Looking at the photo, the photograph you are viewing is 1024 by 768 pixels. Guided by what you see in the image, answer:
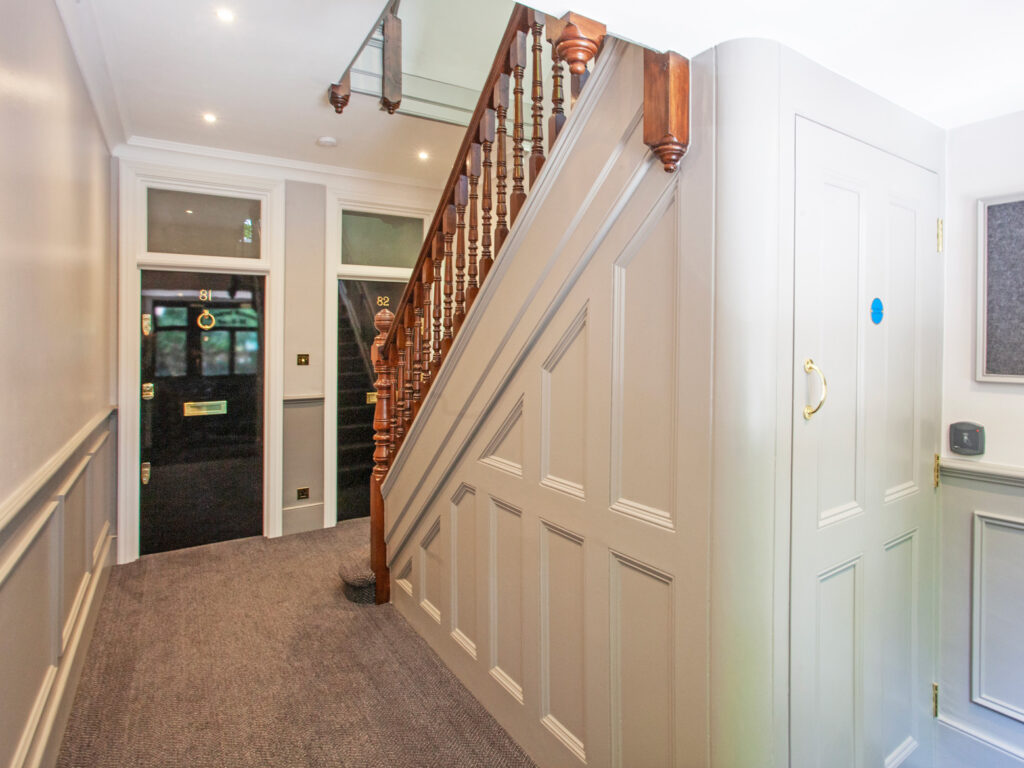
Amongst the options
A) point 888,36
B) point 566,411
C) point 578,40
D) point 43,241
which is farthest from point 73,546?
point 888,36

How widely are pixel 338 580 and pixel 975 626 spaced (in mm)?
2834

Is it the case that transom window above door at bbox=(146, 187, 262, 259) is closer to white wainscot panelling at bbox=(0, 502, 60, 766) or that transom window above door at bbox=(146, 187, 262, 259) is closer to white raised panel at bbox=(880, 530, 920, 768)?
white wainscot panelling at bbox=(0, 502, 60, 766)

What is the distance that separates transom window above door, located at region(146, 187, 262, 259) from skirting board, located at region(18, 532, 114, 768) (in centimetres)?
→ 196

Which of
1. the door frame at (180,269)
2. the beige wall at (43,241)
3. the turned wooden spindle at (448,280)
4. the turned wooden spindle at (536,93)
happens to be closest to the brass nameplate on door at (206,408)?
the door frame at (180,269)

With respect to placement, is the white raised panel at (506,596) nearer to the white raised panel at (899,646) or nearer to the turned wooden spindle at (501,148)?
the turned wooden spindle at (501,148)

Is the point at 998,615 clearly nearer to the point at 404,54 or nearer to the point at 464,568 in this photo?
the point at 464,568

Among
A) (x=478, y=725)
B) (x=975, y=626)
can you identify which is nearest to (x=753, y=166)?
(x=975, y=626)

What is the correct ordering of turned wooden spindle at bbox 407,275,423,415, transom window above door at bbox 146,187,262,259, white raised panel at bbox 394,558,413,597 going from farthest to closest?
transom window above door at bbox 146,187,262,259 → white raised panel at bbox 394,558,413,597 → turned wooden spindle at bbox 407,275,423,415

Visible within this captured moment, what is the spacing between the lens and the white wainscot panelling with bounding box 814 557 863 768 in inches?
51.1

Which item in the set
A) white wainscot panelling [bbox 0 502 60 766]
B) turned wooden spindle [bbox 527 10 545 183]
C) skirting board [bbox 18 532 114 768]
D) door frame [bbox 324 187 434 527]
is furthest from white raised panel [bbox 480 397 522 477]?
door frame [bbox 324 187 434 527]

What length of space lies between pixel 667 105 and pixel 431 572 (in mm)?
1996

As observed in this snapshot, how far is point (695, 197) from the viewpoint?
1179mm

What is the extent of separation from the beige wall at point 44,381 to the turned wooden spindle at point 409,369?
1293mm

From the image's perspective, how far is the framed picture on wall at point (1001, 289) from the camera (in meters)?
1.48
